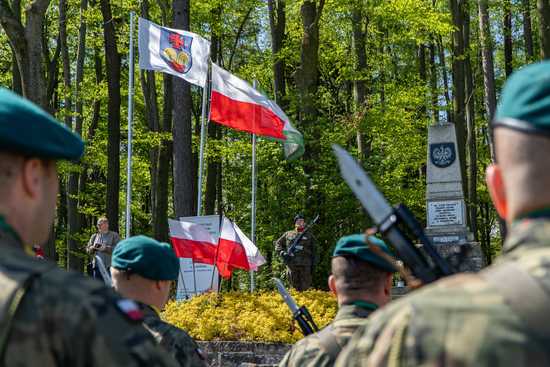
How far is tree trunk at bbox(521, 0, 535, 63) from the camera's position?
3388 cm

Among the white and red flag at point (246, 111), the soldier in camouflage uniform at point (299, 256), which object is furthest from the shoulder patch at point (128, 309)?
the soldier in camouflage uniform at point (299, 256)

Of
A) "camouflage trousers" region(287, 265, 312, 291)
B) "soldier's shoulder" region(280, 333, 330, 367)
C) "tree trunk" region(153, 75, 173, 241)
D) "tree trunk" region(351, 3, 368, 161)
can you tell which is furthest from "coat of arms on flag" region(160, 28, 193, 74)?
"soldier's shoulder" region(280, 333, 330, 367)

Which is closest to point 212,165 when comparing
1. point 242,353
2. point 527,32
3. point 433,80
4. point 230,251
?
point 433,80

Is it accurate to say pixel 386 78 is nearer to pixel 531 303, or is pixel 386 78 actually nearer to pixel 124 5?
pixel 124 5

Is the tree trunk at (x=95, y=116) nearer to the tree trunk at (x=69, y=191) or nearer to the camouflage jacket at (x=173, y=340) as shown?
the tree trunk at (x=69, y=191)

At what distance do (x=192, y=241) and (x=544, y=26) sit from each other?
13064mm

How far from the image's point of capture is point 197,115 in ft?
128

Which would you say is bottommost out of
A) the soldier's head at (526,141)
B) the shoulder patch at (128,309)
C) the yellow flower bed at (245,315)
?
the yellow flower bed at (245,315)

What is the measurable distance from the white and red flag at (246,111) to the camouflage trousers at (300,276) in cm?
305

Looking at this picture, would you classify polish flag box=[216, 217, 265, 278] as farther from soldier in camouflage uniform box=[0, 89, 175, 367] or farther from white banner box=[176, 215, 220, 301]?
soldier in camouflage uniform box=[0, 89, 175, 367]

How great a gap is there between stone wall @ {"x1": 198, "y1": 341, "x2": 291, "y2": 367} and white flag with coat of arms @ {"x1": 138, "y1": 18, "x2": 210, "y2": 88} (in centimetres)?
722

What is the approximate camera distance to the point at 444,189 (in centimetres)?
2052

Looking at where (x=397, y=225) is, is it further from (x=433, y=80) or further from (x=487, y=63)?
(x=433, y=80)

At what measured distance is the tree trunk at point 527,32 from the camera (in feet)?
111
